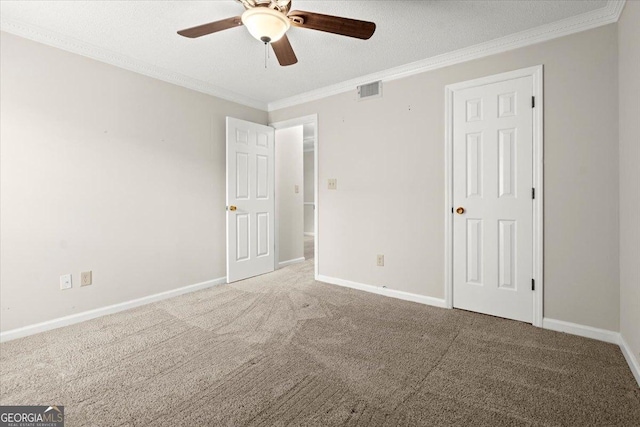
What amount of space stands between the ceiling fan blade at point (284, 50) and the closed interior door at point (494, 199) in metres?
1.68

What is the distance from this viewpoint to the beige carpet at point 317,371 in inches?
60.4

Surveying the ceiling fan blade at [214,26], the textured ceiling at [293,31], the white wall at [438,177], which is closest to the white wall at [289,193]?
the white wall at [438,177]

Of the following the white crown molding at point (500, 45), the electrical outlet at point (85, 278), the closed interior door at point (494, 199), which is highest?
the white crown molding at point (500, 45)

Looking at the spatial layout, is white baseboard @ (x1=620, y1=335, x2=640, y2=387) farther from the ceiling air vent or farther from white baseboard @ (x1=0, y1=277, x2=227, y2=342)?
white baseboard @ (x1=0, y1=277, x2=227, y2=342)

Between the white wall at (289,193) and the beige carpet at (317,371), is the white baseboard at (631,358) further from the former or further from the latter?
the white wall at (289,193)

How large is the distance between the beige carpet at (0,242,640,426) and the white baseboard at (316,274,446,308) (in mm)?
211

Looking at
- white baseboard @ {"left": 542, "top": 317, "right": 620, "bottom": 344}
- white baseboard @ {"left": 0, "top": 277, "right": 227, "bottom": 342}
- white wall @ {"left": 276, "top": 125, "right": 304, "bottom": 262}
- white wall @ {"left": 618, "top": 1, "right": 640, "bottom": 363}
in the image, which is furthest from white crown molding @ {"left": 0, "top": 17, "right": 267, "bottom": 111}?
white baseboard @ {"left": 542, "top": 317, "right": 620, "bottom": 344}

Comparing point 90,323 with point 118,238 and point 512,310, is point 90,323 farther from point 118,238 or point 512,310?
point 512,310

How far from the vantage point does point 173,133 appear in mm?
3371

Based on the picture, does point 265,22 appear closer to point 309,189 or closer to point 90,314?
point 90,314

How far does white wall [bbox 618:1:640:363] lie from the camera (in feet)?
5.98

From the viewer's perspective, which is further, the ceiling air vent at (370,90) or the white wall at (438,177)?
the ceiling air vent at (370,90)

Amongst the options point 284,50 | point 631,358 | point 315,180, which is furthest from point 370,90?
point 631,358

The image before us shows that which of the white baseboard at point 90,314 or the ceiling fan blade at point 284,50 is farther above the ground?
the ceiling fan blade at point 284,50
